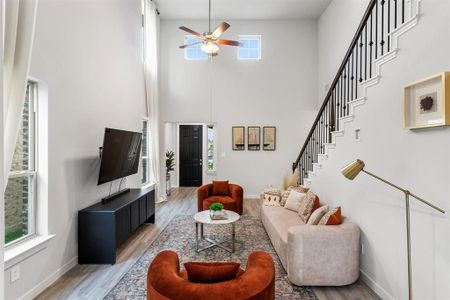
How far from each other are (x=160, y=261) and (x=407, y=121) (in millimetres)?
2357

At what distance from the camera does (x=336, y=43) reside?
21.0ft

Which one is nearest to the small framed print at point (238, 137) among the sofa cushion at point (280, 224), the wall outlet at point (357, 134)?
the sofa cushion at point (280, 224)

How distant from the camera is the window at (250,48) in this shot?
7.57 m

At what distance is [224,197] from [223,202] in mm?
232

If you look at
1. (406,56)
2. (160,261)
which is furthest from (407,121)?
(160,261)

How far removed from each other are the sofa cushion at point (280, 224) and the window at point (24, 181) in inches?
115

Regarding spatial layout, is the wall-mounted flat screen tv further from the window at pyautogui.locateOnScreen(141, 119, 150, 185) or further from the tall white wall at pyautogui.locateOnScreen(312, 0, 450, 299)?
the tall white wall at pyautogui.locateOnScreen(312, 0, 450, 299)

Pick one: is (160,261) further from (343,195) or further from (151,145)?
(151,145)

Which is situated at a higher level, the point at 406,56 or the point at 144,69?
the point at 144,69

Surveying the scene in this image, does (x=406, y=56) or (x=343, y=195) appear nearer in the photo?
(x=406, y=56)

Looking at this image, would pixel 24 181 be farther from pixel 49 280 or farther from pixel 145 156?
pixel 145 156

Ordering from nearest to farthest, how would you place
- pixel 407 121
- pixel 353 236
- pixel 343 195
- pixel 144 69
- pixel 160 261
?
1. pixel 160 261
2. pixel 407 121
3. pixel 353 236
4. pixel 343 195
5. pixel 144 69

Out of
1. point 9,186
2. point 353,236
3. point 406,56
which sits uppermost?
point 406,56

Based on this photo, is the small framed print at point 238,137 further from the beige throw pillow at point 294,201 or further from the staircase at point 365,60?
the beige throw pillow at point 294,201
